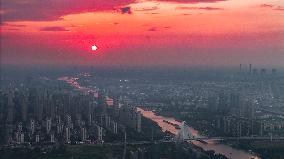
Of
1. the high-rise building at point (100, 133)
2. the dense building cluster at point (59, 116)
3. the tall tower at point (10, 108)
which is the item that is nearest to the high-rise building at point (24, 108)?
the dense building cluster at point (59, 116)

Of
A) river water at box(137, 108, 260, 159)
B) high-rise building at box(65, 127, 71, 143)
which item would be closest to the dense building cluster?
high-rise building at box(65, 127, 71, 143)

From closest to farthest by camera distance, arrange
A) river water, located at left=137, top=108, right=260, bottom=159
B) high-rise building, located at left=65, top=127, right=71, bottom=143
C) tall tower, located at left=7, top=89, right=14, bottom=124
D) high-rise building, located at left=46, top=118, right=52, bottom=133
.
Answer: river water, located at left=137, top=108, right=260, bottom=159 < high-rise building, located at left=65, top=127, right=71, bottom=143 < tall tower, located at left=7, top=89, right=14, bottom=124 < high-rise building, located at left=46, top=118, right=52, bottom=133

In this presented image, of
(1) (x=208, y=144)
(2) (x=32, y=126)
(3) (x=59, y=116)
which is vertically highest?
(3) (x=59, y=116)

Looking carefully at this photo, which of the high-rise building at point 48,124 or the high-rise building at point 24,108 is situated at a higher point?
the high-rise building at point 24,108

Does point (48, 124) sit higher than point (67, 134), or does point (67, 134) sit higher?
point (48, 124)

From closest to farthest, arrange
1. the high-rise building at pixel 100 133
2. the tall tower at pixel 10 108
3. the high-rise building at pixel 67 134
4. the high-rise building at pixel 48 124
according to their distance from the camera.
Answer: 1. the high-rise building at pixel 67 134
2. the high-rise building at pixel 100 133
3. the tall tower at pixel 10 108
4. the high-rise building at pixel 48 124

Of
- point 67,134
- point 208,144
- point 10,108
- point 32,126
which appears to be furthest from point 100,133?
point 208,144

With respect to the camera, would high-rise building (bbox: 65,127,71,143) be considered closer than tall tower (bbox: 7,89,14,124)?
Yes

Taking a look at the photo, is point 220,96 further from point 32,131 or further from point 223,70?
point 32,131

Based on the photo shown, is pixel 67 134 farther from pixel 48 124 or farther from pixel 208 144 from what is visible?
pixel 208 144

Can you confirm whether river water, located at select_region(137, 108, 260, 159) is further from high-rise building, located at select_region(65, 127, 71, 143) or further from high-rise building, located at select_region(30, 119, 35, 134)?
high-rise building, located at select_region(30, 119, 35, 134)

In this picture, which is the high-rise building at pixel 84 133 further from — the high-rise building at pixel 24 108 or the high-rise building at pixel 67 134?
the high-rise building at pixel 24 108
